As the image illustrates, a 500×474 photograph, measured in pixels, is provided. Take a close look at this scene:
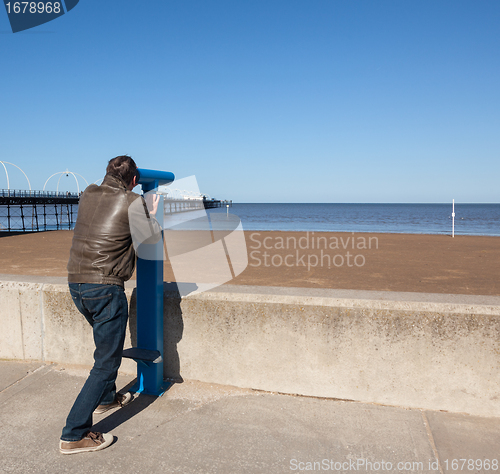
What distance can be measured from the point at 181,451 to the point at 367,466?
1072 millimetres

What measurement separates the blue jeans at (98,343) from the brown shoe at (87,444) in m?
0.03

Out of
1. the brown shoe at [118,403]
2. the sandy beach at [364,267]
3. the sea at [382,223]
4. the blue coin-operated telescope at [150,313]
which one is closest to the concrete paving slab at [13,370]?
the brown shoe at [118,403]

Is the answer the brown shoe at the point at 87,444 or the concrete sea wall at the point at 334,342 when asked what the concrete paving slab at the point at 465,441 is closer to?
the concrete sea wall at the point at 334,342

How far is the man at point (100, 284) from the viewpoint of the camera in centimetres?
231

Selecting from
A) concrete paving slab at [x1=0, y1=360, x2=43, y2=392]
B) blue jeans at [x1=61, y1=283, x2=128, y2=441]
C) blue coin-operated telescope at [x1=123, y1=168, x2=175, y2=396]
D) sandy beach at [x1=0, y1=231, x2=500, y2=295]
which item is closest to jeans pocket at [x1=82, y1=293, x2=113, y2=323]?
blue jeans at [x1=61, y1=283, x2=128, y2=441]

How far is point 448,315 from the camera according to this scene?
2660 mm

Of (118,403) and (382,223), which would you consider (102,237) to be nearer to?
(118,403)

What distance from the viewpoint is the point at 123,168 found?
250 centimetres

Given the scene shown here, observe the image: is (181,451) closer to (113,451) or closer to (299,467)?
(113,451)

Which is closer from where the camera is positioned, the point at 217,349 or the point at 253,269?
the point at 217,349

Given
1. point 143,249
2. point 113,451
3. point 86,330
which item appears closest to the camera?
point 113,451

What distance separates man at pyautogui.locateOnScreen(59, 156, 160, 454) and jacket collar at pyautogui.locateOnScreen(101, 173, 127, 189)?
0.01m

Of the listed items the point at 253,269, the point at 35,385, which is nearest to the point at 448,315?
the point at 35,385

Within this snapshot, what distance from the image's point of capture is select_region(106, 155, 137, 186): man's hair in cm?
249
